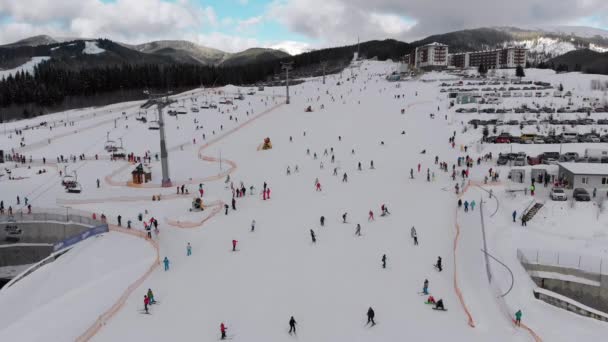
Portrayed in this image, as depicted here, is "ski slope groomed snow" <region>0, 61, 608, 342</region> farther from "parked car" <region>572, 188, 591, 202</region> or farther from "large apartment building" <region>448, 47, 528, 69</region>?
"large apartment building" <region>448, 47, 528, 69</region>

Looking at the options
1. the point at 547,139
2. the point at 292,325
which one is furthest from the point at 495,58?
the point at 292,325

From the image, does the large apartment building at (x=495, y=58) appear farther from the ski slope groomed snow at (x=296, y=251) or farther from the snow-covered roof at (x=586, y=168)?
the snow-covered roof at (x=586, y=168)

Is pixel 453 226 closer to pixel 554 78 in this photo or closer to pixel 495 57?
pixel 554 78

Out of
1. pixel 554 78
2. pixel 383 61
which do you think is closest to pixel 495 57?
pixel 383 61

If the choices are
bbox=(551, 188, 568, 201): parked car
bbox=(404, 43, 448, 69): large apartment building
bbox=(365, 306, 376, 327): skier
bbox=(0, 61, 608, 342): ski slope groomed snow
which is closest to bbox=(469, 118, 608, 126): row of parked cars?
bbox=(0, 61, 608, 342): ski slope groomed snow

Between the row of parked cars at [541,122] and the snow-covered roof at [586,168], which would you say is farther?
the row of parked cars at [541,122]

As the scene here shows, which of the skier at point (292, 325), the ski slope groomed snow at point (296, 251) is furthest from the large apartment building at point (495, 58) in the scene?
the skier at point (292, 325)
